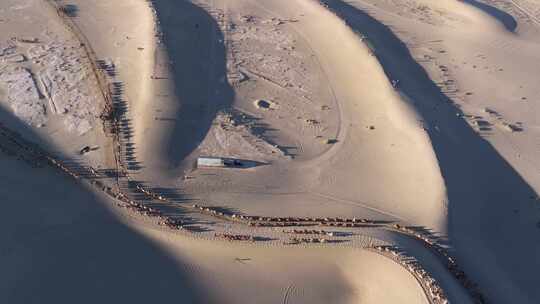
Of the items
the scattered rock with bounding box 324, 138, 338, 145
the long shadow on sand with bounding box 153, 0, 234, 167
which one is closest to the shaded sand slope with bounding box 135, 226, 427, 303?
the long shadow on sand with bounding box 153, 0, 234, 167

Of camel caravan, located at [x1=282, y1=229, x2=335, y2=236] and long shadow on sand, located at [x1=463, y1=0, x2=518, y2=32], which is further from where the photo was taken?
long shadow on sand, located at [x1=463, y1=0, x2=518, y2=32]

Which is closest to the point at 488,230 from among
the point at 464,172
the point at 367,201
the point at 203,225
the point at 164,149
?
the point at 464,172

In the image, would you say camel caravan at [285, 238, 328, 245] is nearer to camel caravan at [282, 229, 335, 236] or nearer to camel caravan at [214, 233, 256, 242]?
camel caravan at [282, 229, 335, 236]

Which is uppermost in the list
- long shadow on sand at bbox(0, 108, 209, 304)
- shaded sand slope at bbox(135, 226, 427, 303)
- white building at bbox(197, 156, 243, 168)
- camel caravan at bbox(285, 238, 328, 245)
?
white building at bbox(197, 156, 243, 168)

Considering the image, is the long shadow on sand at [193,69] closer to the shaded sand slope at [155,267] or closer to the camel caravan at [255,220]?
the camel caravan at [255,220]

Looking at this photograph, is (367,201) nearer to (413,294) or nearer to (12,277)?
(413,294)

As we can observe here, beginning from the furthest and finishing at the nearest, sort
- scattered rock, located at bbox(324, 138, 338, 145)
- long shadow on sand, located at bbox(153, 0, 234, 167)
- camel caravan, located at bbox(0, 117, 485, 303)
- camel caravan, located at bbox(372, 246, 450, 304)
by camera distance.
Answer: scattered rock, located at bbox(324, 138, 338, 145) < long shadow on sand, located at bbox(153, 0, 234, 167) < camel caravan, located at bbox(0, 117, 485, 303) < camel caravan, located at bbox(372, 246, 450, 304)
